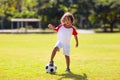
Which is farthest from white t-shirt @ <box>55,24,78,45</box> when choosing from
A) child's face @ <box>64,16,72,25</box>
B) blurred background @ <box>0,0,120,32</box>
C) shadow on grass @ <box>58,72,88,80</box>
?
blurred background @ <box>0,0,120,32</box>

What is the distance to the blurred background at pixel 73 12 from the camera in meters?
66.8

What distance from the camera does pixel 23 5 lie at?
87.4 m

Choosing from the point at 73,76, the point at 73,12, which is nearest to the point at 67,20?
the point at 73,76

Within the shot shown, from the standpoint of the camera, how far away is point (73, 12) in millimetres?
74875

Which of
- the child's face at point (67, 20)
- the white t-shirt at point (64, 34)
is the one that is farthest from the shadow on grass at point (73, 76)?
the child's face at point (67, 20)

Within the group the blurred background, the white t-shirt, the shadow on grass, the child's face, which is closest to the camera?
the shadow on grass

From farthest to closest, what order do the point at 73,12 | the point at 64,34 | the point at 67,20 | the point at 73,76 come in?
the point at 73,12 < the point at 64,34 < the point at 67,20 < the point at 73,76

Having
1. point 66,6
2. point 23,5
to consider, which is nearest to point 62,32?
point 66,6

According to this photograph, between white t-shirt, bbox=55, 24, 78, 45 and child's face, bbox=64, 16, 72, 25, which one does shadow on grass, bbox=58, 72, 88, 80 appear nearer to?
white t-shirt, bbox=55, 24, 78, 45

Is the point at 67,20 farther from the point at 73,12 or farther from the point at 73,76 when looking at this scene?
the point at 73,12

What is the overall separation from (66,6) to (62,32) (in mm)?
64257

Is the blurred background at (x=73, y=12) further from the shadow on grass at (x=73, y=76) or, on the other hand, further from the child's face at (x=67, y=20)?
the shadow on grass at (x=73, y=76)

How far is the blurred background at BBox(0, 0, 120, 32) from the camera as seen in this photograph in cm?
6681

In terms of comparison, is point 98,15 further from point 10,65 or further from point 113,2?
point 10,65
